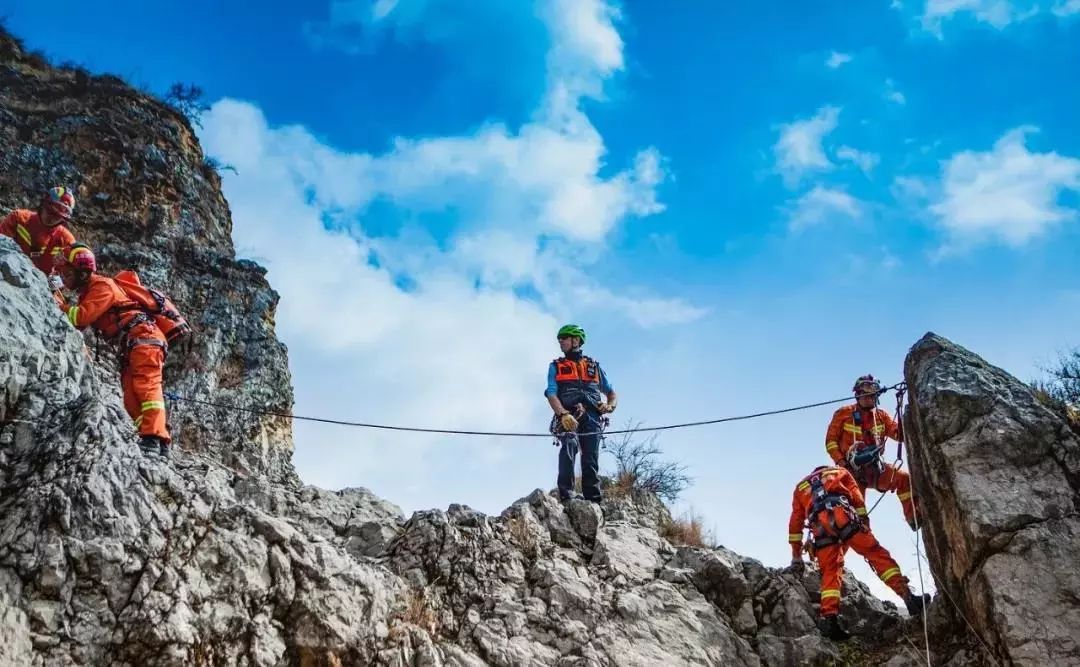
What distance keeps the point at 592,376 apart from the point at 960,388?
434 cm

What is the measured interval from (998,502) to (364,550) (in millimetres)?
6423

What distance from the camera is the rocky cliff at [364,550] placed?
18.4 feet

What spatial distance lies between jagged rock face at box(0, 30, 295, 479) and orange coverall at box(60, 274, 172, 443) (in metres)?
2.50

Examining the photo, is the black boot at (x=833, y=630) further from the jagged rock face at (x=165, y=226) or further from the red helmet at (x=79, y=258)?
the red helmet at (x=79, y=258)

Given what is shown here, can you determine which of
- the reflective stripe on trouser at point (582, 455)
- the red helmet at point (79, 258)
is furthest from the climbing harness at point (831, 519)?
the red helmet at point (79, 258)

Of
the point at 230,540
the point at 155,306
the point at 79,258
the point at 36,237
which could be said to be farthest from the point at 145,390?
the point at 36,237

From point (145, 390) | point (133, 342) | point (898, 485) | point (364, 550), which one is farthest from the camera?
point (898, 485)

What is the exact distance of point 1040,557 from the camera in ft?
23.3

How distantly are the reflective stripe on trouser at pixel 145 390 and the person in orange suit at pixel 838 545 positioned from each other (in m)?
6.91

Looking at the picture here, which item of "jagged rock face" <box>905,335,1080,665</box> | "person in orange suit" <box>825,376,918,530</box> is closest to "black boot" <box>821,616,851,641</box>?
"jagged rock face" <box>905,335,1080,665</box>

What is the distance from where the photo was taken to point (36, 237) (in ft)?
27.9

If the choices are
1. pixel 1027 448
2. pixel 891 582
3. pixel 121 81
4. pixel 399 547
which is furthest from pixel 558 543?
pixel 121 81

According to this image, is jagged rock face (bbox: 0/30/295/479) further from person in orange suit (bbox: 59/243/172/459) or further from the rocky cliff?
person in orange suit (bbox: 59/243/172/459)

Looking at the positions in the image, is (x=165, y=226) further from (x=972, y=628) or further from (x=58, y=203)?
(x=972, y=628)
